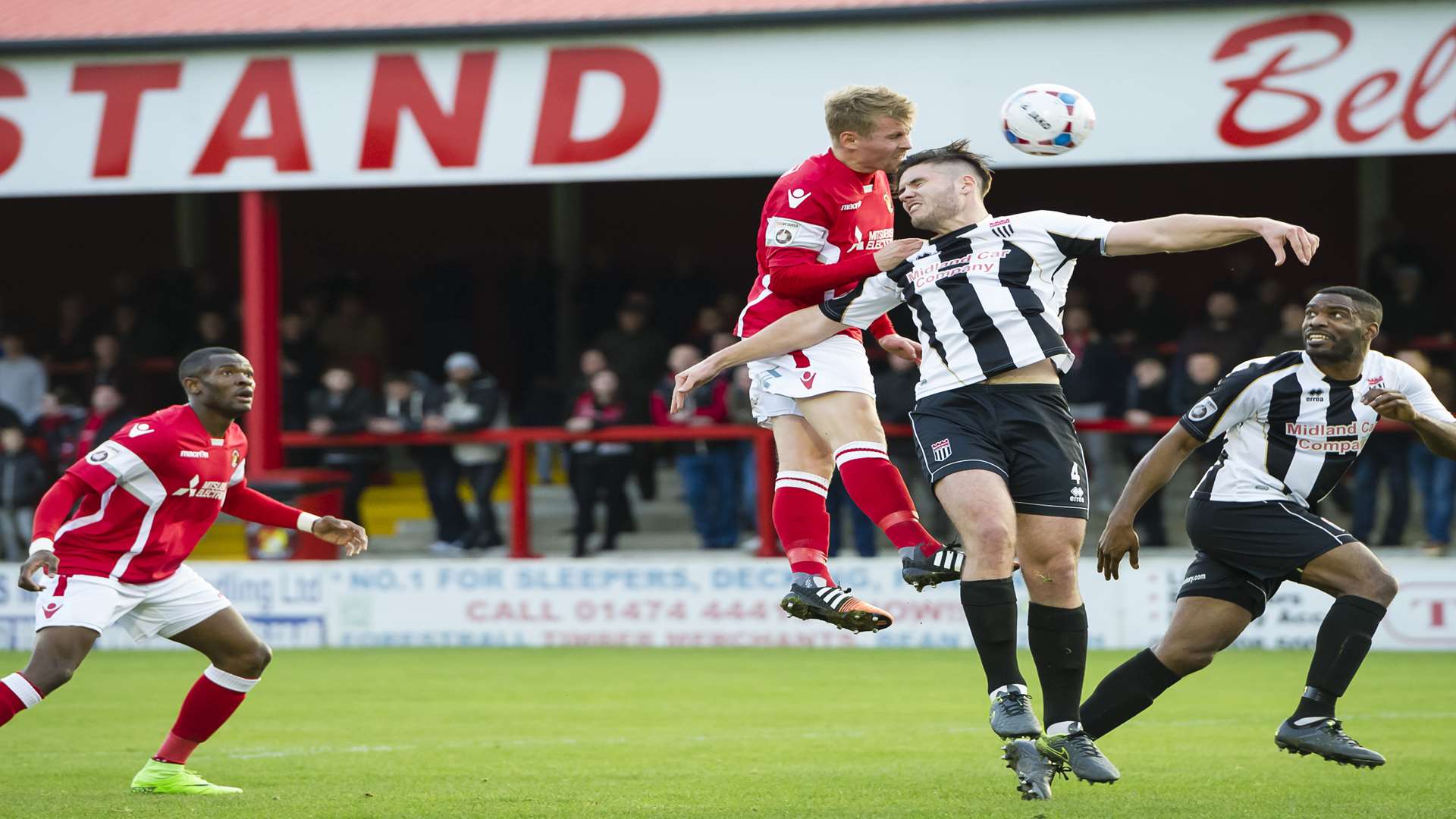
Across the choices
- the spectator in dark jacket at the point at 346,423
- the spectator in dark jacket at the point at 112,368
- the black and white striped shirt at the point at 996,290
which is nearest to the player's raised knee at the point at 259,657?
the black and white striped shirt at the point at 996,290

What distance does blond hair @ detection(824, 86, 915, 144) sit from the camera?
21.7 feet

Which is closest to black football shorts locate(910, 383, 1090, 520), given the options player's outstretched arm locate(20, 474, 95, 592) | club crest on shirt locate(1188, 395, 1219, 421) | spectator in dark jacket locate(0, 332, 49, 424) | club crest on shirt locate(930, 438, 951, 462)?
club crest on shirt locate(930, 438, 951, 462)

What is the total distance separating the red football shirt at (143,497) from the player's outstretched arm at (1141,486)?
11.6 feet

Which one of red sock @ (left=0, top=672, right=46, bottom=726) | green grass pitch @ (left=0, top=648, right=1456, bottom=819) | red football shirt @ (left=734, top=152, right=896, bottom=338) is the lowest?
green grass pitch @ (left=0, top=648, right=1456, bottom=819)

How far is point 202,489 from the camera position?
24.0 feet

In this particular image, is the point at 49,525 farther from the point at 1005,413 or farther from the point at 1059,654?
the point at 1059,654

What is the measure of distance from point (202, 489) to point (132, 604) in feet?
1.73

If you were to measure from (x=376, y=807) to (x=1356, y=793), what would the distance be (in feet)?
12.0

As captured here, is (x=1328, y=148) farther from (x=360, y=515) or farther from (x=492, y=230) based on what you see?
(x=492, y=230)

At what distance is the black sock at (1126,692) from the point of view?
272 inches

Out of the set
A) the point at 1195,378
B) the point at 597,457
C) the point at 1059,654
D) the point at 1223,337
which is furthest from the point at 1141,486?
the point at 597,457

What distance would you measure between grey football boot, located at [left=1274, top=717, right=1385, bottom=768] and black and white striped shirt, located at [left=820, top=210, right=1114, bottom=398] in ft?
5.13

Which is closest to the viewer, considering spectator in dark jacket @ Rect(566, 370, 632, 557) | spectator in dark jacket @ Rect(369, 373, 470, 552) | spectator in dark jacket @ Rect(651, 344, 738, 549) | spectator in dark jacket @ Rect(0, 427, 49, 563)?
spectator in dark jacket @ Rect(651, 344, 738, 549)

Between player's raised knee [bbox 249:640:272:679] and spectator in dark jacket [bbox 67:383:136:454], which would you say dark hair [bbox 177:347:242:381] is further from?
spectator in dark jacket [bbox 67:383:136:454]
